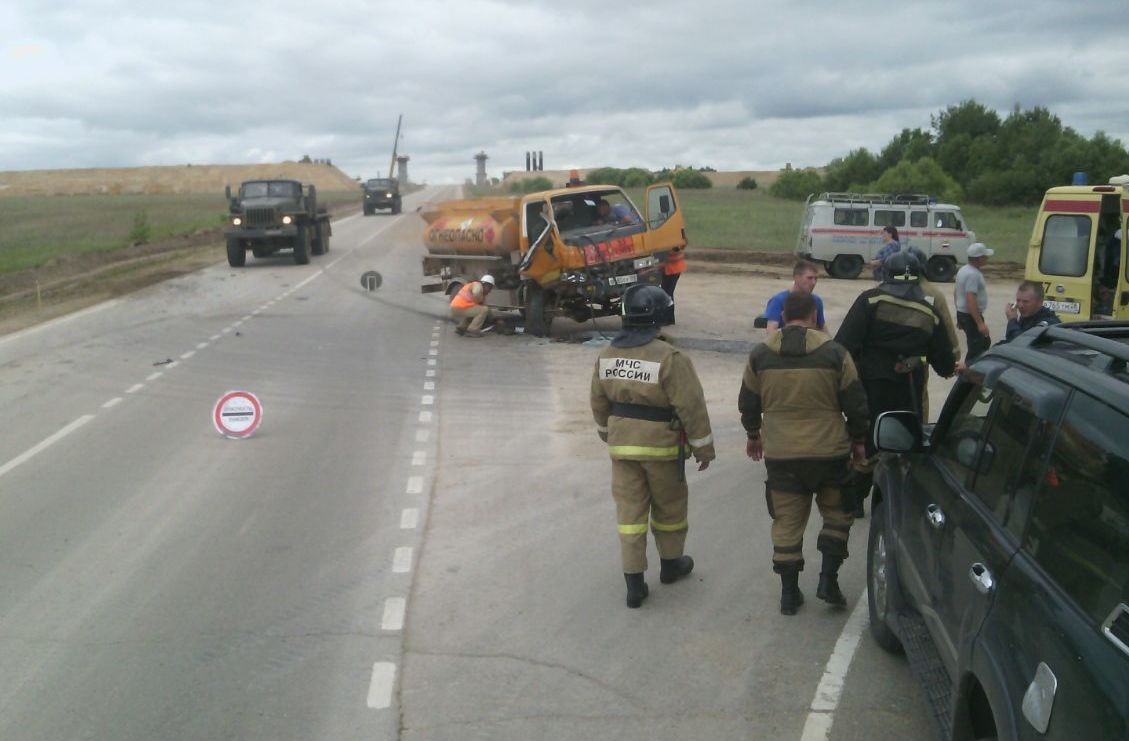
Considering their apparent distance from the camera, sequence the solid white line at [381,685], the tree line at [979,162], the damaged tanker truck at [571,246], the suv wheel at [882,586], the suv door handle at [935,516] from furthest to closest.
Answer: the tree line at [979,162] → the damaged tanker truck at [571,246] → the suv wheel at [882,586] → the solid white line at [381,685] → the suv door handle at [935,516]

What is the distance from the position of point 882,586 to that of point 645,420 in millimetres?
1506

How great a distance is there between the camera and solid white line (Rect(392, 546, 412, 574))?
7.03m

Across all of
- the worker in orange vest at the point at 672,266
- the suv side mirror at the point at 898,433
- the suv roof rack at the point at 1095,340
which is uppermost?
the suv roof rack at the point at 1095,340

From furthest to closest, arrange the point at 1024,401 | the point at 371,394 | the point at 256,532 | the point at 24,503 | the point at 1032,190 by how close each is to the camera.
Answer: the point at 1032,190
the point at 371,394
the point at 24,503
the point at 256,532
the point at 1024,401

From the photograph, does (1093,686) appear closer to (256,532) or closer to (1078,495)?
(1078,495)

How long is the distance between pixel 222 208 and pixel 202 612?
79.8 meters

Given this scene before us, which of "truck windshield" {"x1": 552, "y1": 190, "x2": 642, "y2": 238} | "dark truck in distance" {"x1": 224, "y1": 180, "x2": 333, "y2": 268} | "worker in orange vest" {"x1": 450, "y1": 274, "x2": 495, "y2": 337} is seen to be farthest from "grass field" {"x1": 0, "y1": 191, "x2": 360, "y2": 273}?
"truck windshield" {"x1": 552, "y1": 190, "x2": 642, "y2": 238}

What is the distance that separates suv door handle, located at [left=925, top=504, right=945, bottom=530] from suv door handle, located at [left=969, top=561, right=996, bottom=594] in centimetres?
59

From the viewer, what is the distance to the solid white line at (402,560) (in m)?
7.03

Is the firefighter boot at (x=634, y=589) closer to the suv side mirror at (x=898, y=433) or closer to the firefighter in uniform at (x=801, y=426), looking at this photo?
the firefighter in uniform at (x=801, y=426)

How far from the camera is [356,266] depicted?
3328cm

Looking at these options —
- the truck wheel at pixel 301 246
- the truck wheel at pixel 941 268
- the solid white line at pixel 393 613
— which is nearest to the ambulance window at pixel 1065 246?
the solid white line at pixel 393 613

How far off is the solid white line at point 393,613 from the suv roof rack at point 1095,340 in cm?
351

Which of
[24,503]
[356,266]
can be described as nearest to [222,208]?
[356,266]
